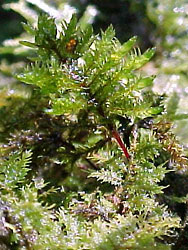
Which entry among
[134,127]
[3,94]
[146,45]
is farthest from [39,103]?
[146,45]

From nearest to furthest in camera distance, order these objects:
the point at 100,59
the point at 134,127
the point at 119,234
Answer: the point at 119,234 < the point at 100,59 < the point at 134,127

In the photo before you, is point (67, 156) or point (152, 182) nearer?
point (152, 182)

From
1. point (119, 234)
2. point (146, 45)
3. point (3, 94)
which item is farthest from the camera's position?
point (146, 45)

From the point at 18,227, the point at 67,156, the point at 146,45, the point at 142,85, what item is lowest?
the point at 18,227

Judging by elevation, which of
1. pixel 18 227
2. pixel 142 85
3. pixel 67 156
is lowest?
pixel 18 227

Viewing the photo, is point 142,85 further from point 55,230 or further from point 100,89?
point 55,230

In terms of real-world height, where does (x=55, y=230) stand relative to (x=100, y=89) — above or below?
below

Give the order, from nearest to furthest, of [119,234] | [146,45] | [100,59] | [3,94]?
1. [119,234]
2. [100,59]
3. [3,94]
4. [146,45]

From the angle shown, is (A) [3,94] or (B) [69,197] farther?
(A) [3,94]

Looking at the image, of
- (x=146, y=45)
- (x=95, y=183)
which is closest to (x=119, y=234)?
(x=95, y=183)

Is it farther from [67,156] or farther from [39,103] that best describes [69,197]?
[39,103]
